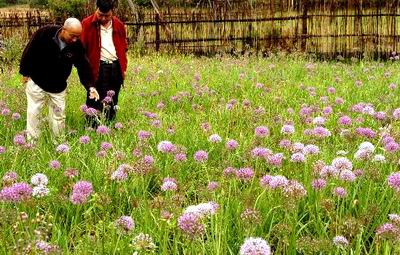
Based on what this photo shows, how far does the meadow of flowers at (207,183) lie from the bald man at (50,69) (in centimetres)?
30

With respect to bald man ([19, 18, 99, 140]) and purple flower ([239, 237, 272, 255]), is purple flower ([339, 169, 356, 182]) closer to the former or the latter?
purple flower ([239, 237, 272, 255])

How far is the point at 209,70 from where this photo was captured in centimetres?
896

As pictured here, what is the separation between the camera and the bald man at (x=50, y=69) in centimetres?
468

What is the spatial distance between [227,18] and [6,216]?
1149cm

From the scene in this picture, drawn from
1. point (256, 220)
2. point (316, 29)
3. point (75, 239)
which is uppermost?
point (316, 29)

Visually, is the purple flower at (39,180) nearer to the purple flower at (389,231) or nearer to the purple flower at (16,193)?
the purple flower at (16,193)

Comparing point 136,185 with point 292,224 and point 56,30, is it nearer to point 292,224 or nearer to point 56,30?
point 292,224

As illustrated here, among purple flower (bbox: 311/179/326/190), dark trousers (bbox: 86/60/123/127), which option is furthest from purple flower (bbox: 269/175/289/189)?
dark trousers (bbox: 86/60/123/127)

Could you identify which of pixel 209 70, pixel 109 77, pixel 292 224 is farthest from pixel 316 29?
pixel 292 224

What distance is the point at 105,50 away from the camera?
541 cm

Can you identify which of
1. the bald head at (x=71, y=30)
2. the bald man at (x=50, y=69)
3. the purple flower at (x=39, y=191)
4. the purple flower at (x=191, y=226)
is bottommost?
the purple flower at (x=39, y=191)

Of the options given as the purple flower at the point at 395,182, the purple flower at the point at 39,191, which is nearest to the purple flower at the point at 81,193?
the purple flower at the point at 39,191

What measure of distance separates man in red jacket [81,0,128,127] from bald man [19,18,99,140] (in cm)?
33

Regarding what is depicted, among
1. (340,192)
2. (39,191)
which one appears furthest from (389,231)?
(39,191)
